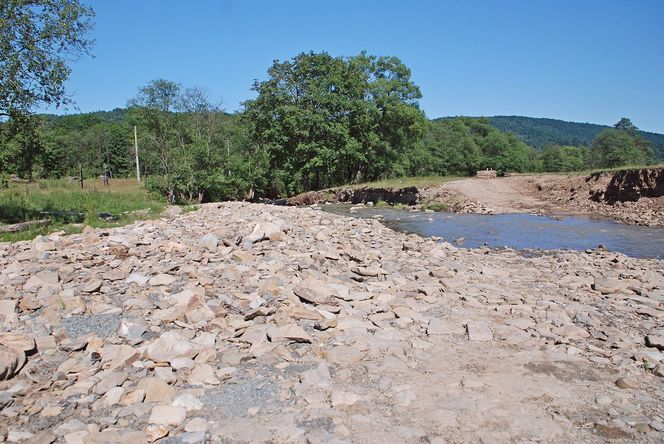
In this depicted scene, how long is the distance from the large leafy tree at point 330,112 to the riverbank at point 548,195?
4.59m

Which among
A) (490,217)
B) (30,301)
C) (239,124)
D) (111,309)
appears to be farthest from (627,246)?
(239,124)

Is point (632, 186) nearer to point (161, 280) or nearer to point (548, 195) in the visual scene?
point (548, 195)

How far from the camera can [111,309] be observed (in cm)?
595

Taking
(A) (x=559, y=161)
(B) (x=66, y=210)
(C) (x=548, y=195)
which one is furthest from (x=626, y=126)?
(B) (x=66, y=210)

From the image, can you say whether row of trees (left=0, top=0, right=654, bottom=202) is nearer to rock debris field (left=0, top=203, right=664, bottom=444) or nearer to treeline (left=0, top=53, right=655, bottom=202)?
treeline (left=0, top=53, right=655, bottom=202)

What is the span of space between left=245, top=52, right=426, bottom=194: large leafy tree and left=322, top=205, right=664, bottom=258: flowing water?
1339 cm

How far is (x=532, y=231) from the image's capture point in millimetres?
17422

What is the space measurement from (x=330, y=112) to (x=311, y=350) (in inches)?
1278

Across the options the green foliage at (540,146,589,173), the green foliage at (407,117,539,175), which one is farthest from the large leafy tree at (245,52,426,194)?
the green foliage at (540,146,589,173)

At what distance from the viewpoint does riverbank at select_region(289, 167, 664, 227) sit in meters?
22.1

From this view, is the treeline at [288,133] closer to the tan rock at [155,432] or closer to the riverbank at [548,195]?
the riverbank at [548,195]

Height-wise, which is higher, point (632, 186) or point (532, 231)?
point (632, 186)

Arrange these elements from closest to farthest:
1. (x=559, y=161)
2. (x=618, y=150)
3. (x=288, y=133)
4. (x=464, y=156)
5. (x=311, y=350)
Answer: (x=311, y=350)
(x=288, y=133)
(x=618, y=150)
(x=464, y=156)
(x=559, y=161)

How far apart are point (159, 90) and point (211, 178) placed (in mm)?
6457
